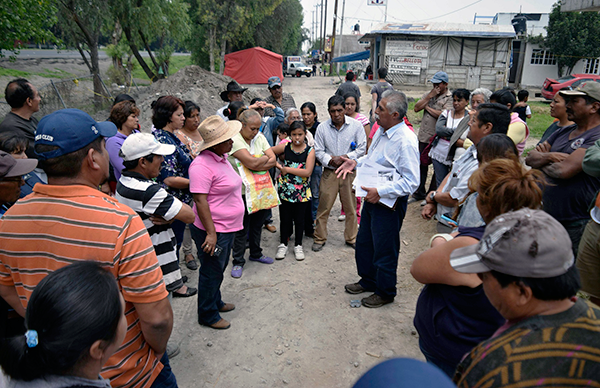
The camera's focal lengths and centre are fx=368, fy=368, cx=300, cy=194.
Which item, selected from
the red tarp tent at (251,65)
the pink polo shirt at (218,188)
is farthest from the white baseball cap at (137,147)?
the red tarp tent at (251,65)

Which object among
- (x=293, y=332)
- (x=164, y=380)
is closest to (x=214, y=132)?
(x=164, y=380)

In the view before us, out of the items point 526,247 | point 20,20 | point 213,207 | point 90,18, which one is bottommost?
point 213,207

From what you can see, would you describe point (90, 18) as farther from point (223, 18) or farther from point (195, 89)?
point (223, 18)

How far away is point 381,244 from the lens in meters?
3.73

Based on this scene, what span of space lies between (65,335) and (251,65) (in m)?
Result: 28.4

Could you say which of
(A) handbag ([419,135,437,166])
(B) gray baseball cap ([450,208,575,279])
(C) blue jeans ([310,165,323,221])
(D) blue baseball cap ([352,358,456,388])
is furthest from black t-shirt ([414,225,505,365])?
(A) handbag ([419,135,437,166])

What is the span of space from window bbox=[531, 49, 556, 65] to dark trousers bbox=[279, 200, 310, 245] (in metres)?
28.3

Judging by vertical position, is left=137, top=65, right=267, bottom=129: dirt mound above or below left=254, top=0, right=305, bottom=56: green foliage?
below

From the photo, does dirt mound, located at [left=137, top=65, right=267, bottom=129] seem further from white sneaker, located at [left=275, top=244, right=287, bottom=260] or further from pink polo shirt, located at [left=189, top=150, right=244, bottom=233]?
pink polo shirt, located at [left=189, top=150, right=244, bottom=233]

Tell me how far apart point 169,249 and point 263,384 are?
1.32m

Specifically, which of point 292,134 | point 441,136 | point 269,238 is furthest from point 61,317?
point 441,136

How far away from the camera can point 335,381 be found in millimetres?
2979

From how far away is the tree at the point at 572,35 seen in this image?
22.5 metres

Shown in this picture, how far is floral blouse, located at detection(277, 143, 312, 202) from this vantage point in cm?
488
